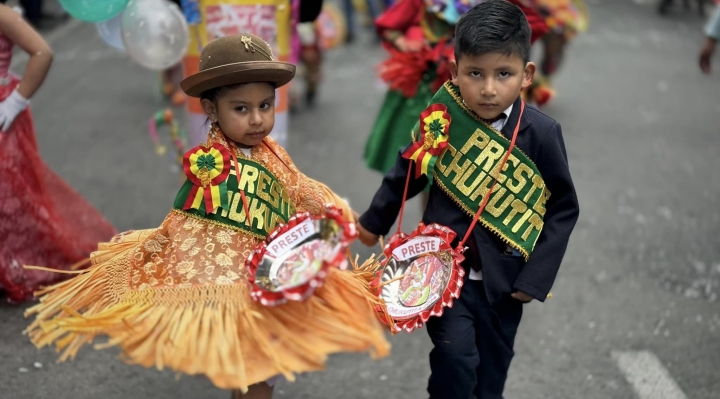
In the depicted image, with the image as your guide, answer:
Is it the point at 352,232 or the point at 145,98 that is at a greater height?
the point at 352,232

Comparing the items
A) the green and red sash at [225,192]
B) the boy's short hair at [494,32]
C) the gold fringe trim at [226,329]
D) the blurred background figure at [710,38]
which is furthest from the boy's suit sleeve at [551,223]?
the blurred background figure at [710,38]

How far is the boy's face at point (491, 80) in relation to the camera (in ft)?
8.86

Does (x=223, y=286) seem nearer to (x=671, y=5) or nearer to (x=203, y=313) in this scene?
(x=203, y=313)

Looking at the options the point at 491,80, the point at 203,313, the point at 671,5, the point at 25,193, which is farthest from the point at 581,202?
the point at 671,5

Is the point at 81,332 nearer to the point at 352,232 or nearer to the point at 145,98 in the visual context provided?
the point at 352,232

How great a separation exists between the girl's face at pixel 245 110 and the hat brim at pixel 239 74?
33mm

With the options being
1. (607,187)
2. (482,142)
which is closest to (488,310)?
(482,142)

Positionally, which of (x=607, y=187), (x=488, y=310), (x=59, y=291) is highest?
(x=59, y=291)

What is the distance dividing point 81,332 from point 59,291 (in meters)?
0.35

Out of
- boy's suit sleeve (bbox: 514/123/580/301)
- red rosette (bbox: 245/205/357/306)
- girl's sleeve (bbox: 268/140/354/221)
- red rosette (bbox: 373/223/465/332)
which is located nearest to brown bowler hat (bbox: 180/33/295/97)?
girl's sleeve (bbox: 268/140/354/221)

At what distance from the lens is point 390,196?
3.02m

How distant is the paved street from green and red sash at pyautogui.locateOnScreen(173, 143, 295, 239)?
1142 millimetres

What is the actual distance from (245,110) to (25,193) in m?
2.01

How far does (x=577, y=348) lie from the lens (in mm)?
4113
